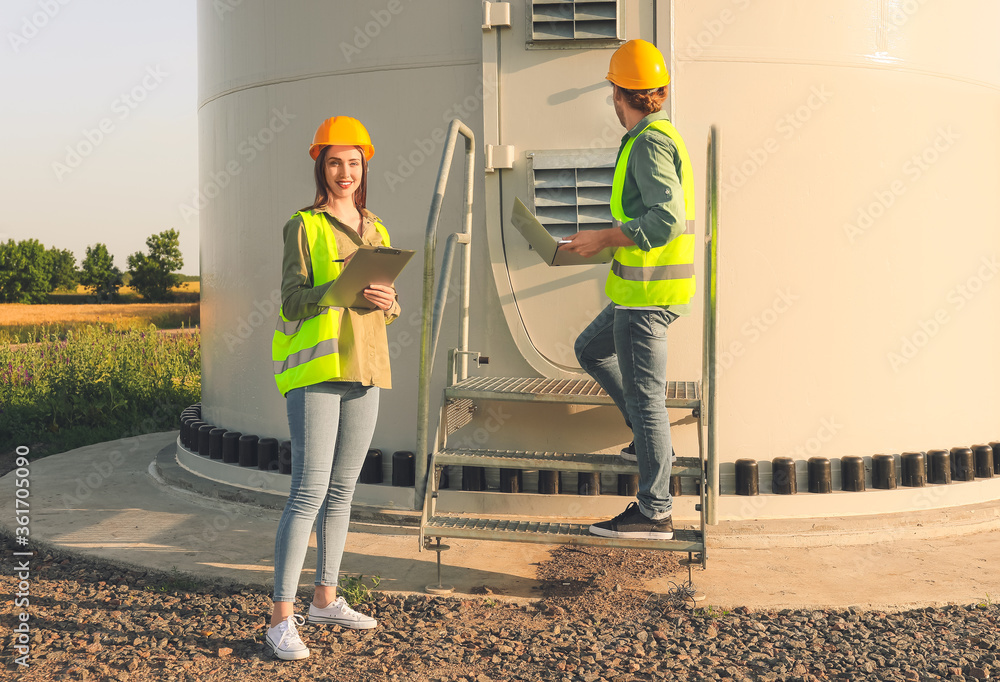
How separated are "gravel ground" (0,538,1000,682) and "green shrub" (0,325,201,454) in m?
5.19

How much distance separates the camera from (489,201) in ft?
16.4

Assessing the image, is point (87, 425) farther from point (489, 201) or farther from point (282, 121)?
point (489, 201)

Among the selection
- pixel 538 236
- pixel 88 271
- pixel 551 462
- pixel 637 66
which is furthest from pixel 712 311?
pixel 88 271

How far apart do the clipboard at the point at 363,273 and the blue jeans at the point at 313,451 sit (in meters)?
0.36

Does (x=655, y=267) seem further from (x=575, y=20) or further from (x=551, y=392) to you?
(x=575, y=20)

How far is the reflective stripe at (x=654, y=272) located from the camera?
12.3 feet

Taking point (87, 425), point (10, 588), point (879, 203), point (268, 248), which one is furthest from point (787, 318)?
point (87, 425)

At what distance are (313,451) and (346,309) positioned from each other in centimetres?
56

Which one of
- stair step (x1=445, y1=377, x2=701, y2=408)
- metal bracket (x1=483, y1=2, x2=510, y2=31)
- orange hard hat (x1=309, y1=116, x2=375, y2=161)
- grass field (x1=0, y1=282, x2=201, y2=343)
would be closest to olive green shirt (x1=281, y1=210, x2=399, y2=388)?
orange hard hat (x1=309, y1=116, x2=375, y2=161)

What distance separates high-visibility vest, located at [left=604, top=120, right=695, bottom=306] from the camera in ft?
12.3

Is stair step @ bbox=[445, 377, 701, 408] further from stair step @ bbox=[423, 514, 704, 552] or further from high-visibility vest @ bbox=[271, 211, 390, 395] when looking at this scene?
high-visibility vest @ bbox=[271, 211, 390, 395]

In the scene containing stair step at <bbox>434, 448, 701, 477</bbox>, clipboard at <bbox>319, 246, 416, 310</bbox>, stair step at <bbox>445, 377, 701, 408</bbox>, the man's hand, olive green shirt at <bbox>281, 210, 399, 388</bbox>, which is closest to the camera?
clipboard at <bbox>319, 246, 416, 310</bbox>

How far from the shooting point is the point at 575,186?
4855mm

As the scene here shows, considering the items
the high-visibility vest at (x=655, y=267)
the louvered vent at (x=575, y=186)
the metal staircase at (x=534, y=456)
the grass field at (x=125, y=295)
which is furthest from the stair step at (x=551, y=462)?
the grass field at (x=125, y=295)
